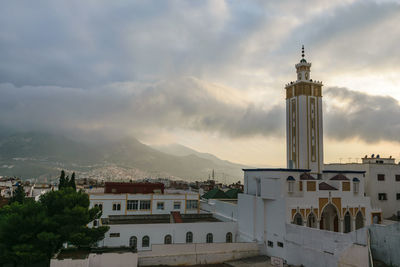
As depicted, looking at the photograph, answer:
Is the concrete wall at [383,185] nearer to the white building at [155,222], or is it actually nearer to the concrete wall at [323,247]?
the white building at [155,222]

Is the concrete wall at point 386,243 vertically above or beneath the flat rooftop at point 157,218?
above

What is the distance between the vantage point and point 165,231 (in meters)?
36.2

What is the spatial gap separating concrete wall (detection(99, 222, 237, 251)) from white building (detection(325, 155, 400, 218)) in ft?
76.2

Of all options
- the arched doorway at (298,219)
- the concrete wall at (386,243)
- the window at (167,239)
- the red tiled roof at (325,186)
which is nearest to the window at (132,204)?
the window at (167,239)

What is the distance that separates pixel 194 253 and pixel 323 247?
12.4 meters

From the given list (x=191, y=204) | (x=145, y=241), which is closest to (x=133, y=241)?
(x=145, y=241)

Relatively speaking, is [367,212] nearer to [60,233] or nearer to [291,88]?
[291,88]

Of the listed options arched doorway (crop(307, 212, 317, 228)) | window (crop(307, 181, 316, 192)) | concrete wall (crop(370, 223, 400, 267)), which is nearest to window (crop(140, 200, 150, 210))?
arched doorway (crop(307, 212, 317, 228))

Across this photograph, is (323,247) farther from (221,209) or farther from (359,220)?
(221,209)

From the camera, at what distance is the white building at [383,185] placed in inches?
1834

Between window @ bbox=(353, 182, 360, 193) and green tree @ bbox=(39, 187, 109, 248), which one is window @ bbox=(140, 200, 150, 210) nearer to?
green tree @ bbox=(39, 187, 109, 248)

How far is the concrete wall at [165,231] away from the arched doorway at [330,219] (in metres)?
10.7

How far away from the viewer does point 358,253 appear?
76.4 feet

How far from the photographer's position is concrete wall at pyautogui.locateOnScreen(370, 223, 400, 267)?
72.6 ft
